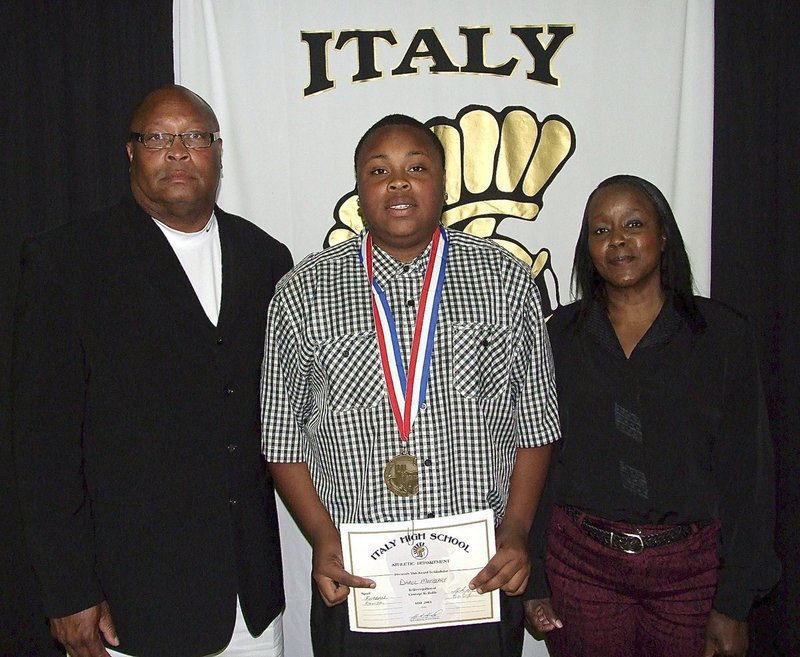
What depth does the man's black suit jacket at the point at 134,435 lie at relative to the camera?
5.93 feet

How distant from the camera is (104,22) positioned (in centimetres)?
263

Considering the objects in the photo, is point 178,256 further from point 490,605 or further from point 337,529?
point 490,605

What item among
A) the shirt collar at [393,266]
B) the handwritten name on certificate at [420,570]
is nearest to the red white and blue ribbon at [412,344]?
the shirt collar at [393,266]

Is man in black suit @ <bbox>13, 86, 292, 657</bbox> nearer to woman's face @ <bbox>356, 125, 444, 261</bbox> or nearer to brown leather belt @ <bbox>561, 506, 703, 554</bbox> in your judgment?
woman's face @ <bbox>356, 125, 444, 261</bbox>

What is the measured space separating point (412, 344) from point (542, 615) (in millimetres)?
899

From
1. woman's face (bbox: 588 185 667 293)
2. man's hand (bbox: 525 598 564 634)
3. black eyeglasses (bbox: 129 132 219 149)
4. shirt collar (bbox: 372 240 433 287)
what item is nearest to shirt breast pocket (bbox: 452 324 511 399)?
shirt collar (bbox: 372 240 433 287)

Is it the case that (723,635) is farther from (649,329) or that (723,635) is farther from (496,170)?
(496,170)

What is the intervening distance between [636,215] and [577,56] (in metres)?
0.98

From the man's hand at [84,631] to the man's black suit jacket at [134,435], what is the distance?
0.03 meters

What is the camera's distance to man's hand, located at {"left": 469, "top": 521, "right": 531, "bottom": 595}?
172 centimetres

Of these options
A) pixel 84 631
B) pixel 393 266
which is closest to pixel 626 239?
pixel 393 266

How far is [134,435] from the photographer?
187cm

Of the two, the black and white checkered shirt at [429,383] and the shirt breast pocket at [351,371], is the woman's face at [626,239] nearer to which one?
the black and white checkered shirt at [429,383]

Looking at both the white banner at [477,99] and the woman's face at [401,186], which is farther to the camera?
the white banner at [477,99]
